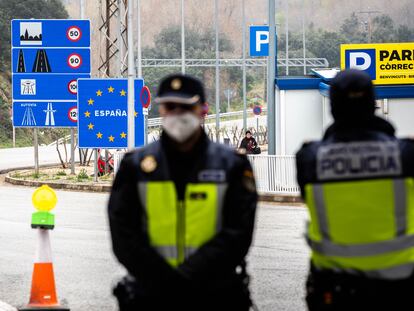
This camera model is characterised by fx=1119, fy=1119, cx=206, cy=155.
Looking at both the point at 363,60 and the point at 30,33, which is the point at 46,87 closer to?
the point at 30,33

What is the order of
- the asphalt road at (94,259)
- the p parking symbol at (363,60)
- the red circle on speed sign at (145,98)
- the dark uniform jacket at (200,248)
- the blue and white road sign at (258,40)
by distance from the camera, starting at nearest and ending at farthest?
the dark uniform jacket at (200,248), the asphalt road at (94,259), the red circle on speed sign at (145,98), the p parking symbol at (363,60), the blue and white road sign at (258,40)

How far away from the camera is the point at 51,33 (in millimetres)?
30141

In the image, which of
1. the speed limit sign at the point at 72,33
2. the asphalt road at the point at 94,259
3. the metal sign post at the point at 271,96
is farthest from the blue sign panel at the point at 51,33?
the asphalt road at the point at 94,259

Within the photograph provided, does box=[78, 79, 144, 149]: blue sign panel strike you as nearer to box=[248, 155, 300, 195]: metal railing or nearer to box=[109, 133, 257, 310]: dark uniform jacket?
box=[248, 155, 300, 195]: metal railing

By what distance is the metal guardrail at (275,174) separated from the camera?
76.0 ft

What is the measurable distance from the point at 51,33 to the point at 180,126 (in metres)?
26.2

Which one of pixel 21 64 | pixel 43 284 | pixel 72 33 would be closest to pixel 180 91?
pixel 43 284

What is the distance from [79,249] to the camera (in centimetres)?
1340

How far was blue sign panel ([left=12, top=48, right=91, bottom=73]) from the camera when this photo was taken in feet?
98.3

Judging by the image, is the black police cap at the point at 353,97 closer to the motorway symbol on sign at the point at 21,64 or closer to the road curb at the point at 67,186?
the road curb at the point at 67,186

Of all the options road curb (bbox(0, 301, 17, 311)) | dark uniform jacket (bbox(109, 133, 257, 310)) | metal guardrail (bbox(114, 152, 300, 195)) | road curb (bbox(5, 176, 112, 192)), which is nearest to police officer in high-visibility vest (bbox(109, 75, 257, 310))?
dark uniform jacket (bbox(109, 133, 257, 310))

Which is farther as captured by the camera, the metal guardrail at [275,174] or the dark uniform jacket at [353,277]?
the metal guardrail at [275,174]

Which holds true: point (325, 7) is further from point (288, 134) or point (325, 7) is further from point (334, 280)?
point (334, 280)

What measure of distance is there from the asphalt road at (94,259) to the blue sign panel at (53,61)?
408 inches
